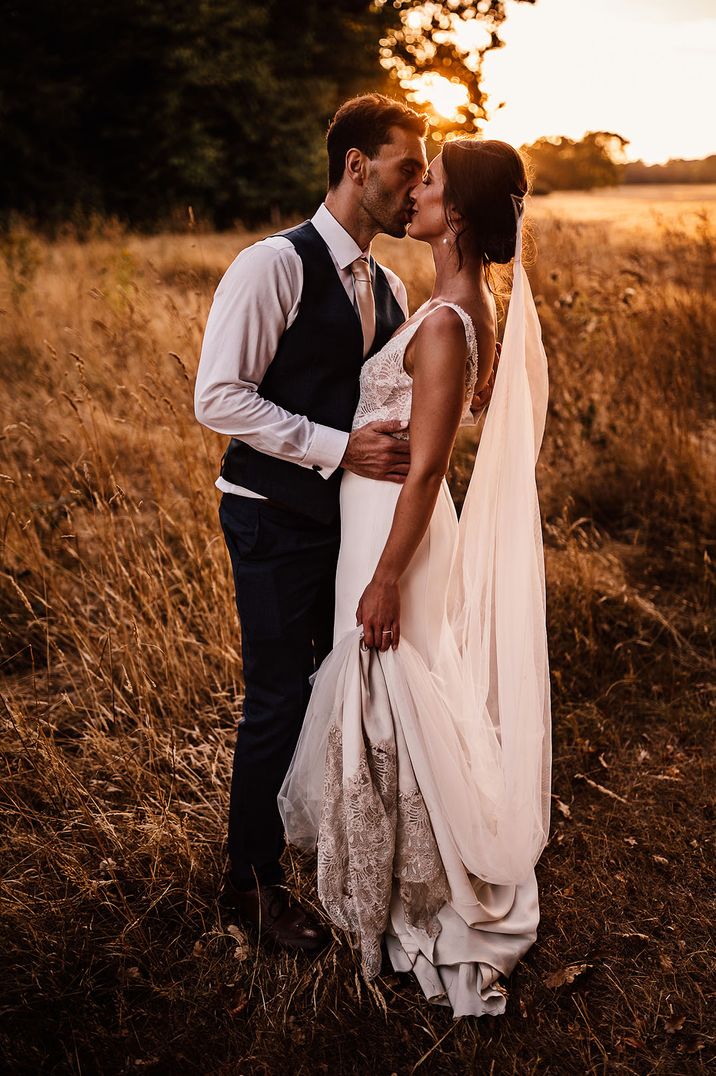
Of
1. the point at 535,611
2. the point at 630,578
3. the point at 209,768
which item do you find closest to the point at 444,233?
the point at 535,611

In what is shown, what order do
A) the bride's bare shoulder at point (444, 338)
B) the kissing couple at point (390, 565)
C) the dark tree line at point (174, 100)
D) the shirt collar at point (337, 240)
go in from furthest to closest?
the dark tree line at point (174, 100) → the shirt collar at point (337, 240) → the kissing couple at point (390, 565) → the bride's bare shoulder at point (444, 338)

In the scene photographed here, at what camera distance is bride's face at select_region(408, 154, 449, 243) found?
217 centimetres

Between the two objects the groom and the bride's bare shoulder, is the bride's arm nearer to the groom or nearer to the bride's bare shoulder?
the bride's bare shoulder

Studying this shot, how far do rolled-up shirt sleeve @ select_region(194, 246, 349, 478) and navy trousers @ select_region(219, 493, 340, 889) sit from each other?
24 centimetres

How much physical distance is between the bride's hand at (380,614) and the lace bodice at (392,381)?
18.0 inches

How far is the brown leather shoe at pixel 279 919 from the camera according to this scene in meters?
2.49

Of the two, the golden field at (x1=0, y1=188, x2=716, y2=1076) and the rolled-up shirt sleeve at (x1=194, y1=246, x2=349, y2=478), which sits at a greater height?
the rolled-up shirt sleeve at (x1=194, y1=246, x2=349, y2=478)

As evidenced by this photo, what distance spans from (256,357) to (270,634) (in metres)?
0.77

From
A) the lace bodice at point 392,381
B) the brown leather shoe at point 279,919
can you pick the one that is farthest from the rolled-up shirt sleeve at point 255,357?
the brown leather shoe at point 279,919

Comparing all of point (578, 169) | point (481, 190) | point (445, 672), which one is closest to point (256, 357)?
point (481, 190)

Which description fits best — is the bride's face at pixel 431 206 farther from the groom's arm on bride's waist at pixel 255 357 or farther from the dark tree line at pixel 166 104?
the dark tree line at pixel 166 104

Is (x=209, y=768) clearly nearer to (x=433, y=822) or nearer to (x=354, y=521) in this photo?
(x=433, y=822)

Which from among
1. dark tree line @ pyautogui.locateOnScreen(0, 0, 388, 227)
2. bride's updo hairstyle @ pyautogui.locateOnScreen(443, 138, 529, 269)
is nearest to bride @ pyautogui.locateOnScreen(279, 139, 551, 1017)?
bride's updo hairstyle @ pyautogui.locateOnScreen(443, 138, 529, 269)

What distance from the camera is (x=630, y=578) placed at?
444 centimetres
